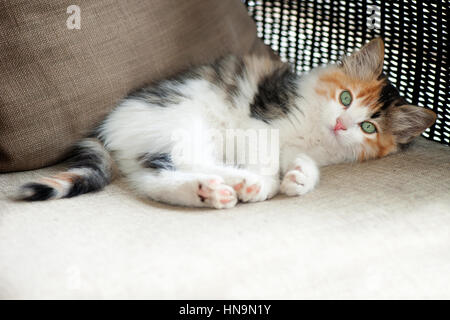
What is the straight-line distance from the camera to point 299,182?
1.29 metres

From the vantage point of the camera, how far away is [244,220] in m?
1.13

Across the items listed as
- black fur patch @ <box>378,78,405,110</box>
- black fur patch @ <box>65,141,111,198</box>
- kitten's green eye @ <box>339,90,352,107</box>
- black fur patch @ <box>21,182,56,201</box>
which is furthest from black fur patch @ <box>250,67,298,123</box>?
black fur patch @ <box>21,182,56,201</box>

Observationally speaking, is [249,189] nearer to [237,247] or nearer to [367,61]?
[237,247]

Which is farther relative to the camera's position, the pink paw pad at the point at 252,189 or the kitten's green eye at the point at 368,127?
the kitten's green eye at the point at 368,127

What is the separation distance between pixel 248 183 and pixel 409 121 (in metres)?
0.64

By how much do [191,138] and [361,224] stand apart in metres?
0.55

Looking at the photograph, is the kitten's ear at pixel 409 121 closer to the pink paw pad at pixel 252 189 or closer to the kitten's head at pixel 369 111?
the kitten's head at pixel 369 111

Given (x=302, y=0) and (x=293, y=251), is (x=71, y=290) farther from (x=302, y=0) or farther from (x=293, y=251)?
(x=302, y=0)

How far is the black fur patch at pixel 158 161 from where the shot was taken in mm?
1344

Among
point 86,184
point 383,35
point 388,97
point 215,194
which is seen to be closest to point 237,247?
point 215,194

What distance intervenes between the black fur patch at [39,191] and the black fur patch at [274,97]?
0.65 meters

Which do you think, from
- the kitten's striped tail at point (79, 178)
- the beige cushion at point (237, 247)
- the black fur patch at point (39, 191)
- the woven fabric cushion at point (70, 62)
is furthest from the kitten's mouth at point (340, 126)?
the black fur patch at point (39, 191)

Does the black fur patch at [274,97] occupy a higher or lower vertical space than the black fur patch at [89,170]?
higher
